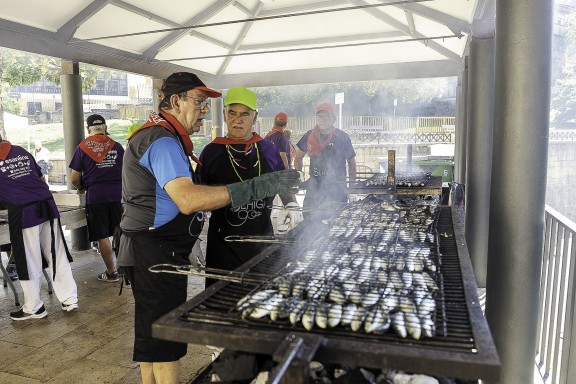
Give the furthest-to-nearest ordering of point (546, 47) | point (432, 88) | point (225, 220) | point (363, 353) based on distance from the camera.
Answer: point (432, 88) → point (225, 220) → point (546, 47) → point (363, 353)

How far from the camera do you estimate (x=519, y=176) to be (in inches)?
132

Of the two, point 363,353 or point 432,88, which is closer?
point 363,353

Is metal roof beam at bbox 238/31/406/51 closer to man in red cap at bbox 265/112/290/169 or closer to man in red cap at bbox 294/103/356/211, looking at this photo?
man in red cap at bbox 265/112/290/169

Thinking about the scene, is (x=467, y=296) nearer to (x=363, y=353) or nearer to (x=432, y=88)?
(x=363, y=353)

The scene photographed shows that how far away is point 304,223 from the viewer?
4.28 meters

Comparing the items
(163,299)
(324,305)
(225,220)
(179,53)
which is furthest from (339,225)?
(179,53)

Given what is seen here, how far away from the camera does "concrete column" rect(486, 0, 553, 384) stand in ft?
10.6

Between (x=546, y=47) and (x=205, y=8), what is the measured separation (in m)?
7.15

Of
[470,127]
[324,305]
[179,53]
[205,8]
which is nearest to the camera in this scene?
[324,305]

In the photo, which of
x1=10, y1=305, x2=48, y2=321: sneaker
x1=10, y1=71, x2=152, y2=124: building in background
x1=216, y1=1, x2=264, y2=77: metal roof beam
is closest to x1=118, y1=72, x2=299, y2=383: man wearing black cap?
x1=10, y1=305, x2=48, y2=321: sneaker

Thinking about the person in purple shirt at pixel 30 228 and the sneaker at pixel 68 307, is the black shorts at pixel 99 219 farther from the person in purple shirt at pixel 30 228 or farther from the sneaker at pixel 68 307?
the sneaker at pixel 68 307

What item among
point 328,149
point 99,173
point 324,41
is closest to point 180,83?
point 99,173

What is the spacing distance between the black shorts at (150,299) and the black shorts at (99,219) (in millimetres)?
4054

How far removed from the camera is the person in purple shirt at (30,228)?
204 inches
